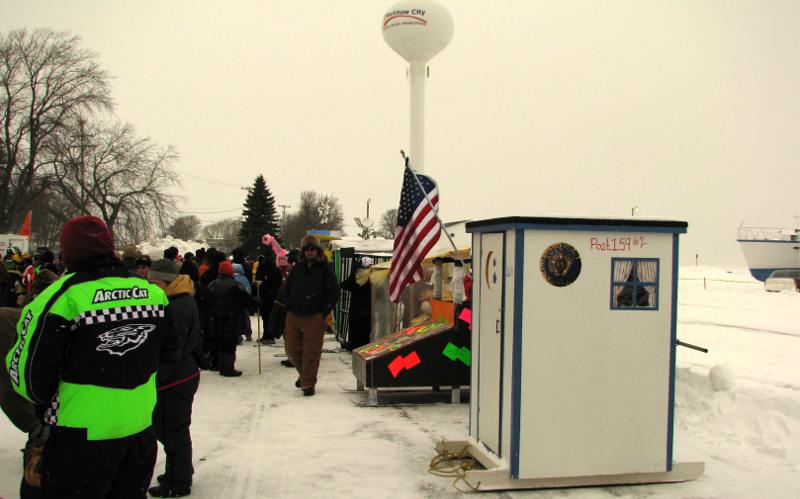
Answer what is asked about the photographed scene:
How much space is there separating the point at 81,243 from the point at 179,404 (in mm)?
2238

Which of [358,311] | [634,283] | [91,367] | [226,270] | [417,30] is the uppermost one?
[417,30]

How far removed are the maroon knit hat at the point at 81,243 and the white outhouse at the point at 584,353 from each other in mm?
3121

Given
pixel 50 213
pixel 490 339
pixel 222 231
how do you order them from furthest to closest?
pixel 222 231
pixel 50 213
pixel 490 339

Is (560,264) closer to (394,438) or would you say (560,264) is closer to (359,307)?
(394,438)

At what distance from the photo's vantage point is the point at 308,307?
30.3 ft

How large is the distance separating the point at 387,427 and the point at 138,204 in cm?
3825

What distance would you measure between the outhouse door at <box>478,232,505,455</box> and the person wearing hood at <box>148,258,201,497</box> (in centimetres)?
240

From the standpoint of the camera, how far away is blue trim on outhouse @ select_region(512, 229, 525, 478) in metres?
5.41

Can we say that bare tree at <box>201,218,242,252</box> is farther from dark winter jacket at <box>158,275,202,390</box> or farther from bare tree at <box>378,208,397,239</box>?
dark winter jacket at <box>158,275,202,390</box>

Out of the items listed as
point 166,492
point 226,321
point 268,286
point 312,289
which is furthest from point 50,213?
point 166,492

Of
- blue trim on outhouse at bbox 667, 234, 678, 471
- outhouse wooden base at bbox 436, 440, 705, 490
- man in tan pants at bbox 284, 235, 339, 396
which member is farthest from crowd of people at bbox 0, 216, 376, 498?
man in tan pants at bbox 284, 235, 339, 396

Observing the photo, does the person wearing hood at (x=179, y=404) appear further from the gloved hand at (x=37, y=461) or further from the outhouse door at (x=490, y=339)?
the outhouse door at (x=490, y=339)

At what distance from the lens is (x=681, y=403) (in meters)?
7.84

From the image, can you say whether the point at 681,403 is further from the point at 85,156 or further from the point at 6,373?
the point at 85,156
